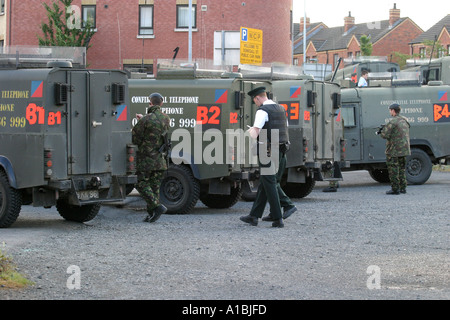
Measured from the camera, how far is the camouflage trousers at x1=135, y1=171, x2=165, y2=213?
1345 centimetres

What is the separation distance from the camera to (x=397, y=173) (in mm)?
19422

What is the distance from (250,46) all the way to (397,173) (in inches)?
481

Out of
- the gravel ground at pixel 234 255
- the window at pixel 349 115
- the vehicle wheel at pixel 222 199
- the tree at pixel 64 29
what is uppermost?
the tree at pixel 64 29

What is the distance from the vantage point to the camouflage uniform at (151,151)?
13.6m

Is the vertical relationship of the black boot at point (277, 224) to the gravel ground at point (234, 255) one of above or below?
above

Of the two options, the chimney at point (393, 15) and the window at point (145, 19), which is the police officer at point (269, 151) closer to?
the window at point (145, 19)

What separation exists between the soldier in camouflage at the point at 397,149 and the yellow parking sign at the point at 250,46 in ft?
35.8

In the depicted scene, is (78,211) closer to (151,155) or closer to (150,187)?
(150,187)

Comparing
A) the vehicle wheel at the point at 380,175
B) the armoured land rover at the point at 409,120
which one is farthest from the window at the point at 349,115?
the vehicle wheel at the point at 380,175

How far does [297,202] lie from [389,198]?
2.03m

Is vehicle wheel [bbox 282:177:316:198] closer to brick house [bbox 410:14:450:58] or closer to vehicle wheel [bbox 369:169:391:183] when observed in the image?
vehicle wheel [bbox 369:169:391:183]

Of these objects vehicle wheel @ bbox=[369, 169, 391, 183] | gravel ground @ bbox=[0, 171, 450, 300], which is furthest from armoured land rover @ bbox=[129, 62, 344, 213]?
vehicle wheel @ bbox=[369, 169, 391, 183]

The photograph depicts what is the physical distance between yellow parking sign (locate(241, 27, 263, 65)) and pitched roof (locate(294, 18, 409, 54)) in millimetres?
68569

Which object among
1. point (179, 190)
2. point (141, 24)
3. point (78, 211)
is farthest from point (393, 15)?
point (78, 211)
